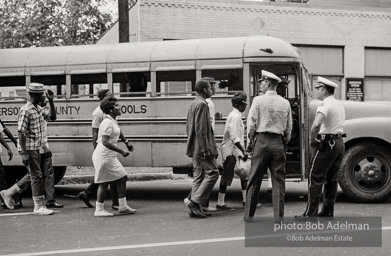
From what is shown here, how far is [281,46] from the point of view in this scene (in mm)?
10227

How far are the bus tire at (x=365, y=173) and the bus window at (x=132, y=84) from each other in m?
3.41

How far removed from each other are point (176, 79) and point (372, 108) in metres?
3.15

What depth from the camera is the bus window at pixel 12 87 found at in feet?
37.8

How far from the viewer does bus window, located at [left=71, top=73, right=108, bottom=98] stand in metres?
11.1

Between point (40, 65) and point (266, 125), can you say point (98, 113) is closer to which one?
point (40, 65)

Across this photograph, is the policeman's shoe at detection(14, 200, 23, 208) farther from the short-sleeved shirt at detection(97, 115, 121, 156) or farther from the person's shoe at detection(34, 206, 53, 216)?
the short-sleeved shirt at detection(97, 115, 121, 156)

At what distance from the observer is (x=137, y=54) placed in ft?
35.8

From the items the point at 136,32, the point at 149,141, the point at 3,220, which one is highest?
the point at 136,32

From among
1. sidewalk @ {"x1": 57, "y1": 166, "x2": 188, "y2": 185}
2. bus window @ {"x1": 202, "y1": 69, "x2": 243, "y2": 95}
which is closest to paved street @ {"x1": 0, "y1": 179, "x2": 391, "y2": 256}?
bus window @ {"x1": 202, "y1": 69, "x2": 243, "y2": 95}

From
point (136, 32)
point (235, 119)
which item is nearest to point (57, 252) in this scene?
point (235, 119)

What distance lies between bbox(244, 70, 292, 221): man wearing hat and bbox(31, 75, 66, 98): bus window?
457cm

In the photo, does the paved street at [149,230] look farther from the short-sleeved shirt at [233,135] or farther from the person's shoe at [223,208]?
the short-sleeved shirt at [233,135]

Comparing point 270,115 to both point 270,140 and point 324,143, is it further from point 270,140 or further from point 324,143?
point 324,143

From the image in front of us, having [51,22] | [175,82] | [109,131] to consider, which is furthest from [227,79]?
[51,22]
